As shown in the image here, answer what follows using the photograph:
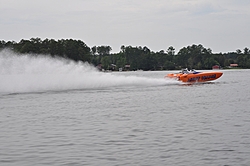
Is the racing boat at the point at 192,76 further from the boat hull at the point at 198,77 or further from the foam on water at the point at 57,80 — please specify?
the foam on water at the point at 57,80

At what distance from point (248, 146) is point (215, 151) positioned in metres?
1.16

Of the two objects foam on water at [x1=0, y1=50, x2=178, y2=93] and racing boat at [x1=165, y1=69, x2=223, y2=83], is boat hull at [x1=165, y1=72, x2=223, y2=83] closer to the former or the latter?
racing boat at [x1=165, y1=69, x2=223, y2=83]

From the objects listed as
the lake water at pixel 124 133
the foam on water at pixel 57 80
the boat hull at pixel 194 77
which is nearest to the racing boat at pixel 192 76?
the boat hull at pixel 194 77

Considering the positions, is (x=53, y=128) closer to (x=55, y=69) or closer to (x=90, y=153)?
(x=90, y=153)

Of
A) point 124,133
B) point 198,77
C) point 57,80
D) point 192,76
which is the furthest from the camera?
point 198,77

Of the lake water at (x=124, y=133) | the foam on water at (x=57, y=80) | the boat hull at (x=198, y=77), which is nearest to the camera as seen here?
the lake water at (x=124, y=133)

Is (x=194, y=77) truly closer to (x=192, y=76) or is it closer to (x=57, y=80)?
(x=192, y=76)

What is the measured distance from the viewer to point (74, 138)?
14.3 meters

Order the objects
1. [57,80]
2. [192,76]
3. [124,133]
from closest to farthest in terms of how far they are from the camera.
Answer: [124,133], [57,80], [192,76]

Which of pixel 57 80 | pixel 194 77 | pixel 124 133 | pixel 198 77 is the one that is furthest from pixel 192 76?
pixel 124 133

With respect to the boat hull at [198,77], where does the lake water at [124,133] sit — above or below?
below

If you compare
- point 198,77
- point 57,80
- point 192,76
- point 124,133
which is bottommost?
point 124,133

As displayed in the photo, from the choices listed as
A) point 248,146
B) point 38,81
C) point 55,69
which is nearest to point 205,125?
point 248,146

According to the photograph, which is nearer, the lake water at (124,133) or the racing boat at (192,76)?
the lake water at (124,133)
